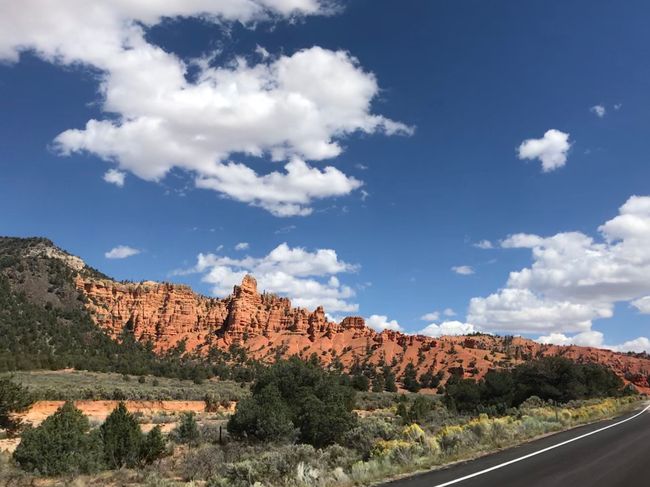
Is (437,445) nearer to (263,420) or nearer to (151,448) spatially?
(263,420)

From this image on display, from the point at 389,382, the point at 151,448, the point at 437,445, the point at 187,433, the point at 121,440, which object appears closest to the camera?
the point at 437,445

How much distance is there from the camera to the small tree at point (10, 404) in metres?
33.9

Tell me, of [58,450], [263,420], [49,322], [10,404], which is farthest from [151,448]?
[49,322]

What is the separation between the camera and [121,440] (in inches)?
856

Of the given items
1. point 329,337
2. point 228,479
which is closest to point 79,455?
point 228,479

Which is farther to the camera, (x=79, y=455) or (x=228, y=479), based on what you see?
(x=79, y=455)

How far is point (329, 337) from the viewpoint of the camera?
137250 millimetres

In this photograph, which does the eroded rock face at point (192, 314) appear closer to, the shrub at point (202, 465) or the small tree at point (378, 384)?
the small tree at point (378, 384)

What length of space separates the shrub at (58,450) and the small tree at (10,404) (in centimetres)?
1602

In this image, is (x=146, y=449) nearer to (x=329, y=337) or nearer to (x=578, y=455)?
(x=578, y=455)

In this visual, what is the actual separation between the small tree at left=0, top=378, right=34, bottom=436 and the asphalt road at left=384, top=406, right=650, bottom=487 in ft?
99.3

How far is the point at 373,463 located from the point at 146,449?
12.6 metres

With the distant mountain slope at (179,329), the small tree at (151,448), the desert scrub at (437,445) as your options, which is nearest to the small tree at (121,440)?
the small tree at (151,448)

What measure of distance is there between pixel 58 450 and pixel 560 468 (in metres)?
16.7
